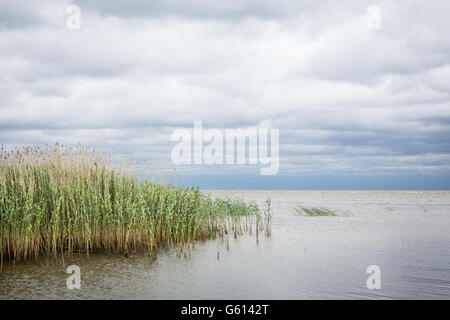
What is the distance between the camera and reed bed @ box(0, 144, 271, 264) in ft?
36.4

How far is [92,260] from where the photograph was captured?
11.5 meters

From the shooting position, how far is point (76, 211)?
11750mm

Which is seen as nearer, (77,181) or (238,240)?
(77,181)

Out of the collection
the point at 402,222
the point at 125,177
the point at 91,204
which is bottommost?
the point at 402,222

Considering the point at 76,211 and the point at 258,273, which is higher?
the point at 76,211

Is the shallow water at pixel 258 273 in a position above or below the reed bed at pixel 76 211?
below

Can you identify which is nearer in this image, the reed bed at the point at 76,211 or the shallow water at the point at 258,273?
the shallow water at the point at 258,273

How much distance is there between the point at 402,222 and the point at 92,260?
2093 centimetres

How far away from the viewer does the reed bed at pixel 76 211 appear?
11.1m

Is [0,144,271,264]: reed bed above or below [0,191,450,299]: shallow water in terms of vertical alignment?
above
